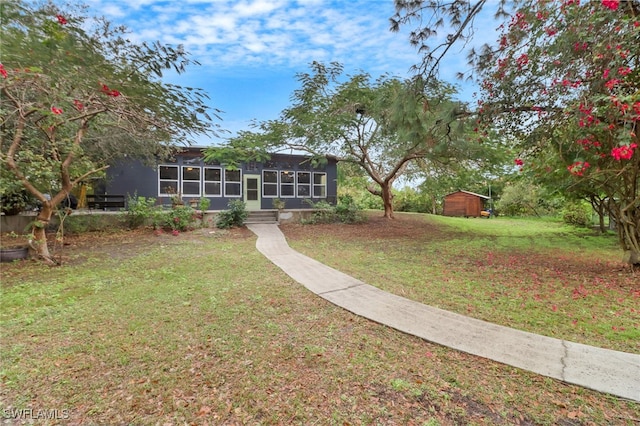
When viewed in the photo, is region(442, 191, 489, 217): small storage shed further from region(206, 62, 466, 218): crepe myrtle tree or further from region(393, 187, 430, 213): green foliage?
region(206, 62, 466, 218): crepe myrtle tree

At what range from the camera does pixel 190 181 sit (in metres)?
13.6

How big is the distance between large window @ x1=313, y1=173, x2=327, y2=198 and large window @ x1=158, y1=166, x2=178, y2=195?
6934 mm

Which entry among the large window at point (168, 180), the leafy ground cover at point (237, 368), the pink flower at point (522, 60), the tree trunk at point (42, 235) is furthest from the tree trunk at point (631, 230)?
the large window at point (168, 180)

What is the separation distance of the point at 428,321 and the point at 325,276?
7.03 ft

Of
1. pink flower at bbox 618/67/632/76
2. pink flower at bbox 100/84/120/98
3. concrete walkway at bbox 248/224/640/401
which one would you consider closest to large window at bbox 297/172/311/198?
concrete walkway at bbox 248/224/640/401

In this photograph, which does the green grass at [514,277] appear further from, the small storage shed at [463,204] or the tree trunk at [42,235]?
the small storage shed at [463,204]

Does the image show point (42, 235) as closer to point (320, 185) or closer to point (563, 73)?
point (563, 73)

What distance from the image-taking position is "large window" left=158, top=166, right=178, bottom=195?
1311 cm

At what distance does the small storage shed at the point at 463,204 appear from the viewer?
20.9m

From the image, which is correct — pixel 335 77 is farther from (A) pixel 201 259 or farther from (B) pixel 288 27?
(A) pixel 201 259

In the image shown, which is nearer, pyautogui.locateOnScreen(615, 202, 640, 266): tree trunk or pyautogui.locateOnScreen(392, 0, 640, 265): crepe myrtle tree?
pyautogui.locateOnScreen(392, 0, 640, 265): crepe myrtle tree

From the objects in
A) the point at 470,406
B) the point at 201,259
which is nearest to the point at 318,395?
the point at 470,406

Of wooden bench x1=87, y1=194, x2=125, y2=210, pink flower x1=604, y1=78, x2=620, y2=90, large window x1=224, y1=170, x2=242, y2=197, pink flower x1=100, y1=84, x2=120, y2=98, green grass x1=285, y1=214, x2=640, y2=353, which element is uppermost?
pink flower x1=100, y1=84, x2=120, y2=98

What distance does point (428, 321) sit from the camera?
325 centimetres
